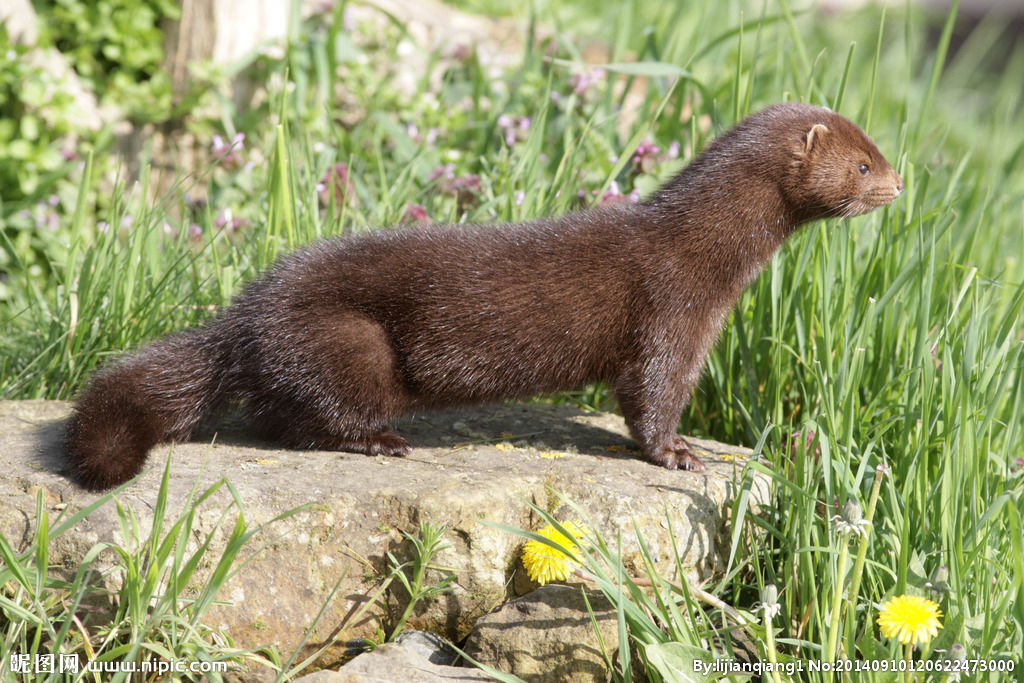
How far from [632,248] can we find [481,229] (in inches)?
21.4

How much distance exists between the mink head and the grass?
5.1 inches

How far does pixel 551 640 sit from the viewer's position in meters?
2.86

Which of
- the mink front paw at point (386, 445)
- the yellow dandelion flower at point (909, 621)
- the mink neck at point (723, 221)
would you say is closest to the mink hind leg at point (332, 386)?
the mink front paw at point (386, 445)

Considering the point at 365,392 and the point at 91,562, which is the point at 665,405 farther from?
the point at 91,562

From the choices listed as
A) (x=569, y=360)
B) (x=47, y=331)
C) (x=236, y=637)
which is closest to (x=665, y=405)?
(x=569, y=360)

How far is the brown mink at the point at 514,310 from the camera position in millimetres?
3469

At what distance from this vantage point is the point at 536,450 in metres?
3.62

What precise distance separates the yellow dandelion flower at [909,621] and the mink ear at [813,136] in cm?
184

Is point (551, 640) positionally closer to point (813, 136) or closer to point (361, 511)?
point (361, 511)

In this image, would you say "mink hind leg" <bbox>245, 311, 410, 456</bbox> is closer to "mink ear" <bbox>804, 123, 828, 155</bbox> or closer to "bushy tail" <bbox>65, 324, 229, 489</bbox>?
"bushy tail" <bbox>65, 324, 229, 489</bbox>

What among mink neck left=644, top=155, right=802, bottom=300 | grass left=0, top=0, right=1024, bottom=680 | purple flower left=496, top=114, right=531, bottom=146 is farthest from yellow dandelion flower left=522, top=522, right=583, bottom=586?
purple flower left=496, top=114, right=531, bottom=146

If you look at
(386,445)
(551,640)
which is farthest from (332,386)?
(551,640)

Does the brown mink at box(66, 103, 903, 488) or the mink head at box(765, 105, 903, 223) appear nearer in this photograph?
the brown mink at box(66, 103, 903, 488)

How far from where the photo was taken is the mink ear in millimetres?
3705
